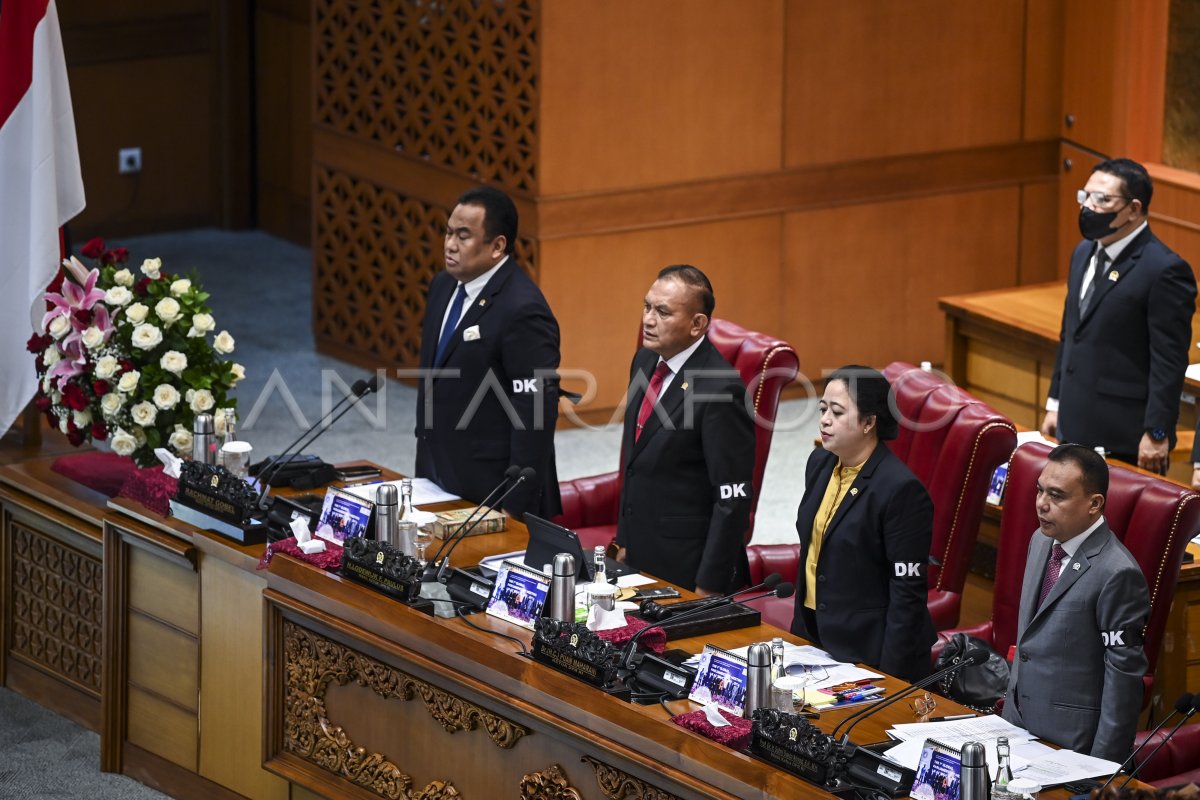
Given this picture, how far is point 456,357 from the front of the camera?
5738 millimetres

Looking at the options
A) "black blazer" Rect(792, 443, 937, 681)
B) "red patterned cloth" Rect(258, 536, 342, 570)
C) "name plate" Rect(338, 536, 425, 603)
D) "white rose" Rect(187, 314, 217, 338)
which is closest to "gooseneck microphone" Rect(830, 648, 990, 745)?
"black blazer" Rect(792, 443, 937, 681)

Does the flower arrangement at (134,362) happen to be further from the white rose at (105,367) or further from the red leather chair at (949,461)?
the red leather chair at (949,461)

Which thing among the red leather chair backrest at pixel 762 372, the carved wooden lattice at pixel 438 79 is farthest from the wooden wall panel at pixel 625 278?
the red leather chair backrest at pixel 762 372

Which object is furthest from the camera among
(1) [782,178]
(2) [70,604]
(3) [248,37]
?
(3) [248,37]

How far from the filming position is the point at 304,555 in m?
4.92

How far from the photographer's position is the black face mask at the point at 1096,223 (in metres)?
6.39

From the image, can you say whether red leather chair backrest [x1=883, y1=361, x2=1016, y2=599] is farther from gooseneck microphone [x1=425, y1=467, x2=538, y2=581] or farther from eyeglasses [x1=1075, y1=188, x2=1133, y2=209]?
gooseneck microphone [x1=425, y1=467, x2=538, y2=581]

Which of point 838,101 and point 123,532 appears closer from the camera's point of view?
point 123,532

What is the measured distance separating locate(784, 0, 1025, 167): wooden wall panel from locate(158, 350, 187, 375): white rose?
13.2 ft

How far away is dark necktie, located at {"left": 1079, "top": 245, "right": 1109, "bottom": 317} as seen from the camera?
21.2 feet

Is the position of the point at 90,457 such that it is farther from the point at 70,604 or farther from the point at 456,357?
the point at 456,357

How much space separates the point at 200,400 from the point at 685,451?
1344mm

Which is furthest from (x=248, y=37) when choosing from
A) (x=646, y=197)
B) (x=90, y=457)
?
(x=90, y=457)

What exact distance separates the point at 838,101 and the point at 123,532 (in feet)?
15.1
